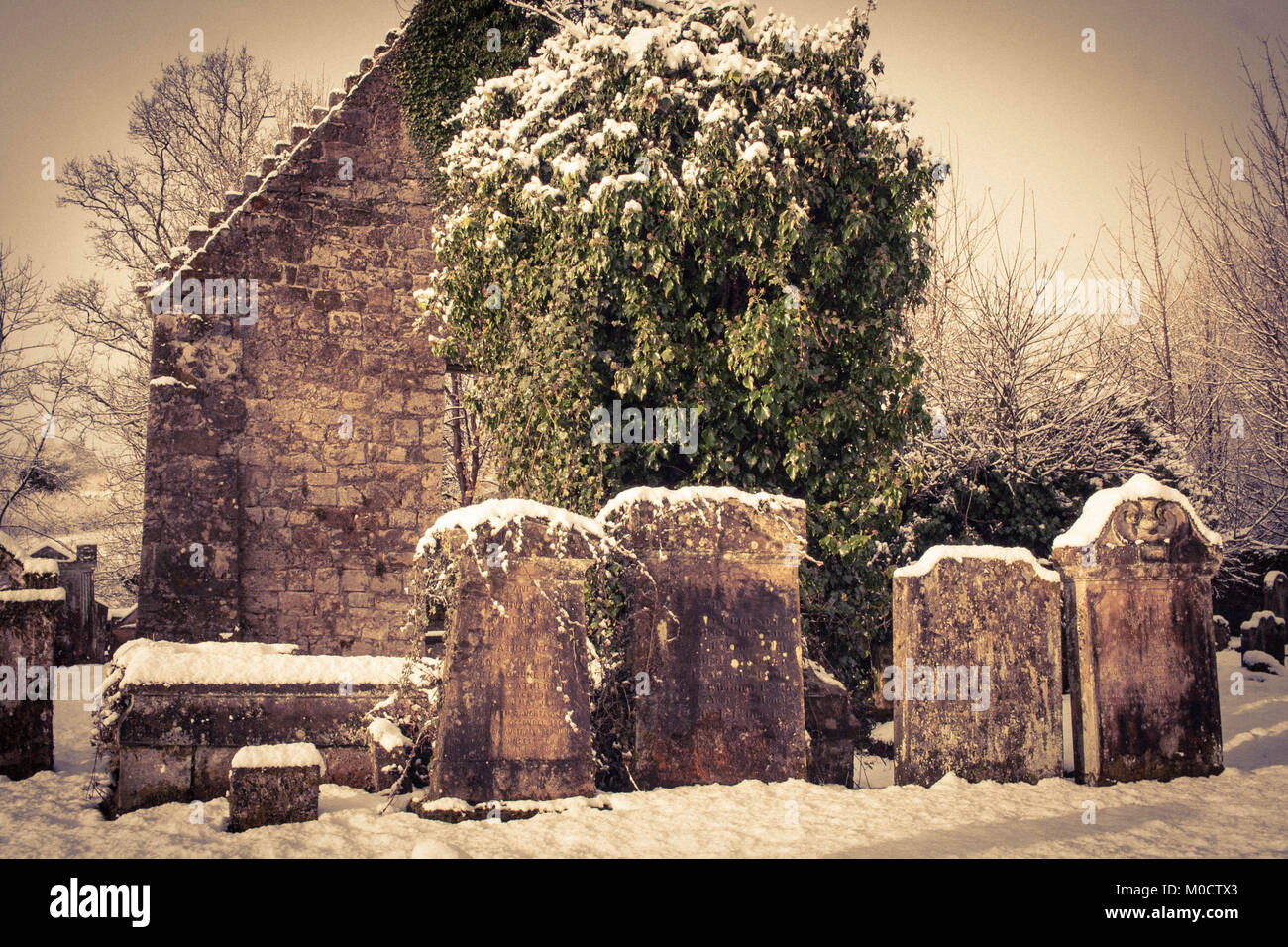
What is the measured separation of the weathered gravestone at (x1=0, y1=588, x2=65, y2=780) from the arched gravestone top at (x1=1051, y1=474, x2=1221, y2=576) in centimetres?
540

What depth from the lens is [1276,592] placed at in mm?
10039

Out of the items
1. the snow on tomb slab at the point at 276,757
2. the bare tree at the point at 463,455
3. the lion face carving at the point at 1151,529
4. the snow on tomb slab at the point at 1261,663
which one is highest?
the bare tree at the point at 463,455

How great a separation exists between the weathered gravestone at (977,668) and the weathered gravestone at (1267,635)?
639 cm

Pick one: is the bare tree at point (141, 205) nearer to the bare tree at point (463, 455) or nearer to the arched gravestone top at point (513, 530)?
the bare tree at point (463, 455)

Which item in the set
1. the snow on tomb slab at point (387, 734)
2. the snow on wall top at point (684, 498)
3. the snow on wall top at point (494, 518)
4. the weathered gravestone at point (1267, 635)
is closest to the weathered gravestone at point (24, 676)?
the snow on tomb slab at point (387, 734)

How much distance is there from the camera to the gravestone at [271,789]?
3439 millimetres

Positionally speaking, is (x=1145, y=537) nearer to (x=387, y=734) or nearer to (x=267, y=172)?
(x=387, y=734)

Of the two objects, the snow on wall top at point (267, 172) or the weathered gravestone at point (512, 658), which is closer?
the weathered gravestone at point (512, 658)

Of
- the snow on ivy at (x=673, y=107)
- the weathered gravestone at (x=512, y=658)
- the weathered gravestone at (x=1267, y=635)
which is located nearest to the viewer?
the weathered gravestone at (x=512, y=658)

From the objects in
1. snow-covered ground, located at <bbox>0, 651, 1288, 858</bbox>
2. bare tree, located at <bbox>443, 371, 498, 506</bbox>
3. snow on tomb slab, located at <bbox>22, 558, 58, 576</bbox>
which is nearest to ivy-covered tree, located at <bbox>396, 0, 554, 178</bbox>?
snow on tomb slab, located at <bbox>22, 558, 58, 576</bbox>

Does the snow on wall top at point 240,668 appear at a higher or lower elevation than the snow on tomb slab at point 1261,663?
higher

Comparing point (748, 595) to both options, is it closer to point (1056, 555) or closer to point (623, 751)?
point (623, 751)

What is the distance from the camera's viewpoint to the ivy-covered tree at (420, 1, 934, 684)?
18.7 feet
